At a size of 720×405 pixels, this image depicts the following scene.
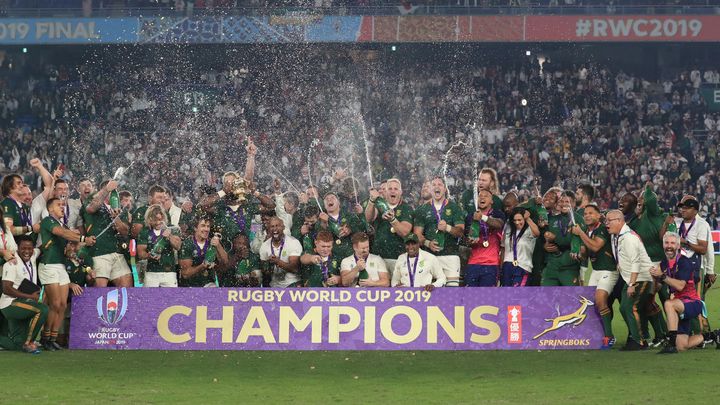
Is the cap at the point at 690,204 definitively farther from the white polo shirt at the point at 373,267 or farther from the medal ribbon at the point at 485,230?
the white polo shirt at the point at 373,267

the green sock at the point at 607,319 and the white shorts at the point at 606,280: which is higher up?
the white shorts at the point at 606,280

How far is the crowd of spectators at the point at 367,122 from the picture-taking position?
33.1m

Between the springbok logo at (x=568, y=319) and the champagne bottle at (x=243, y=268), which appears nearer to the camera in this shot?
the springbok logo at (x=568, y=319)

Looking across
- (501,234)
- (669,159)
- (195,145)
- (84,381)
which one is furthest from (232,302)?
(669,159)

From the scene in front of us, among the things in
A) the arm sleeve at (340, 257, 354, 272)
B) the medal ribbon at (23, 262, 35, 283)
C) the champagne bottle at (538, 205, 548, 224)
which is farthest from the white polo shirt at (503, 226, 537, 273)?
the medal ribbon at (23, 262, 35, 283)

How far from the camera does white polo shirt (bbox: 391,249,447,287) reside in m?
13.2

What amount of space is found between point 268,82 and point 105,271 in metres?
22.6

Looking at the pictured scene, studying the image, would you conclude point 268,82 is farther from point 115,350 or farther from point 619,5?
point 115,350

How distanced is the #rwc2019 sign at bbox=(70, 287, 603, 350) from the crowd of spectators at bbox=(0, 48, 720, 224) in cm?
1790

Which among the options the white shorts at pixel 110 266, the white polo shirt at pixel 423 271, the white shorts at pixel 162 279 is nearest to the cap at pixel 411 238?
the white polo shirt at pixel 423 271

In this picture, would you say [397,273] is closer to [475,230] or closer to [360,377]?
[475,230]

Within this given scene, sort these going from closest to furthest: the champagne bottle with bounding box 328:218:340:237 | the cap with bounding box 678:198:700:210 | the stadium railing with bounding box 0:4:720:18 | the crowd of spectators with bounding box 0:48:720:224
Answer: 1. the cap with bounding box 678:198:700:210
2. the champagne bottle with bounding box 328:218:340:237
3. the crowd of spectators with bounding box 0:48:720:224
4. the stadium railing with bounding box 0:4:720:18

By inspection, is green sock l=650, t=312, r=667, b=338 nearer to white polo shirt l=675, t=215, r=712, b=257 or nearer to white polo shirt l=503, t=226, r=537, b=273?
white polo shirt l=675, t=215, r=712, b=257

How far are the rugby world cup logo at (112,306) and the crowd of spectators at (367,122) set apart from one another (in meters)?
17.9
